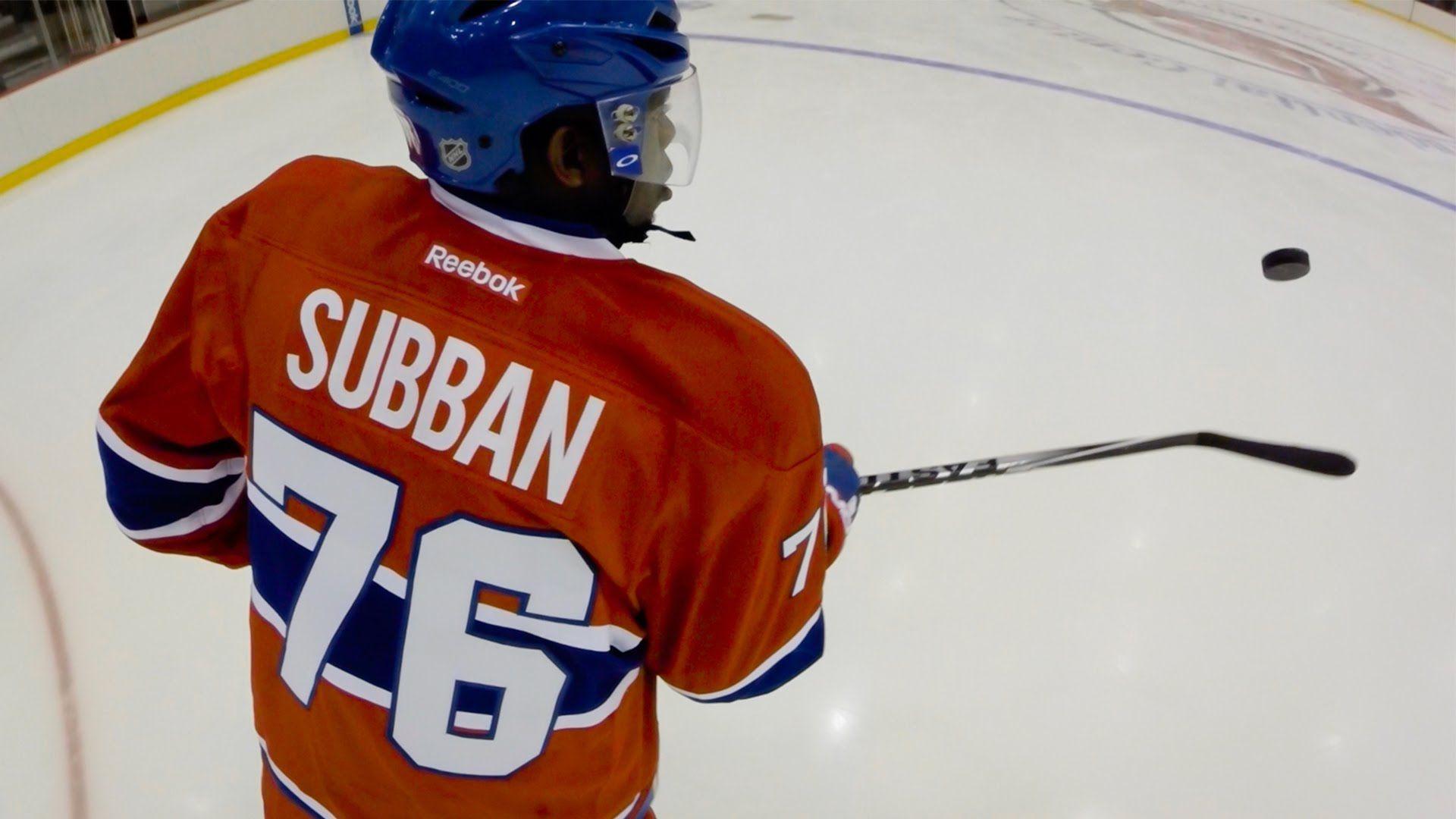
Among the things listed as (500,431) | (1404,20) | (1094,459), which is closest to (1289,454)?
(1094,459)

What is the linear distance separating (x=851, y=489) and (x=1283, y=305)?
2.58 m

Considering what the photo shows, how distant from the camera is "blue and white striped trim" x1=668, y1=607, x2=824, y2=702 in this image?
33.9 inches

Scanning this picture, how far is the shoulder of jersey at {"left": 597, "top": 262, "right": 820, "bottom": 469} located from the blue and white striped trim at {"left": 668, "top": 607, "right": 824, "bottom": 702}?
0.19 metres

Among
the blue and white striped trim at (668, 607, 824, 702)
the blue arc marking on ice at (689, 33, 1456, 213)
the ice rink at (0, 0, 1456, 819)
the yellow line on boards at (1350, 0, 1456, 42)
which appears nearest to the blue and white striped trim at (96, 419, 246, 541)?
the blue and white striped trim at (668, 607, 824, 702)

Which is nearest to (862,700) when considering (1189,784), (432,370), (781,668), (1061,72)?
(1189,784)

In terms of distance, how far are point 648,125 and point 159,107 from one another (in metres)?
4.55

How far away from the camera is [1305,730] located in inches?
72.7

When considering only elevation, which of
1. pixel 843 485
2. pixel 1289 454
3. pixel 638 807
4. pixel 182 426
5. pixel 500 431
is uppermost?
pixel 500 431

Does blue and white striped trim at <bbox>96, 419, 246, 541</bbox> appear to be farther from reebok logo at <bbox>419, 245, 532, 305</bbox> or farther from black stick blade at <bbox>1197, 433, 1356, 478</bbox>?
black stick blade at <bbox>1197, 433, 1356, 478</bbox>

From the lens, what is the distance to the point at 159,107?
14.9 feet

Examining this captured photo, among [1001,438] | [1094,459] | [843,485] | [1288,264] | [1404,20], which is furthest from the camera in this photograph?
[1404,20]

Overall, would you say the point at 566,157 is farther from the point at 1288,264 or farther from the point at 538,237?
the point at 1288,264

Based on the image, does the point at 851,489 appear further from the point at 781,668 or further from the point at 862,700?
the point at 862,700

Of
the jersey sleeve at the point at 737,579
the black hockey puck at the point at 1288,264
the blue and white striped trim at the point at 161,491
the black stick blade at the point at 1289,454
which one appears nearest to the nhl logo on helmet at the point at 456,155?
the jersey sleeve at the point at 737,579
